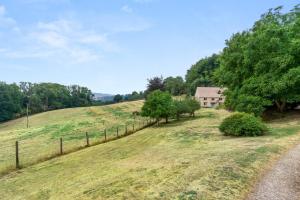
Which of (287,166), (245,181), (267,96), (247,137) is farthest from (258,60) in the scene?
(245,181)

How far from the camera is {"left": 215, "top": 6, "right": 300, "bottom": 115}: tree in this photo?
33719 millimetres

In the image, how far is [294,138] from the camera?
71.7 feet

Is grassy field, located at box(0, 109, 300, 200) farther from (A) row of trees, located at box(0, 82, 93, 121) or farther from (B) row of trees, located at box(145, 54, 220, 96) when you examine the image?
(A) row of trees, located at box(0, 82, 93, 121)

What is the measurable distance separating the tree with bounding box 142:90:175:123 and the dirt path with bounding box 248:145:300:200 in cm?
3180

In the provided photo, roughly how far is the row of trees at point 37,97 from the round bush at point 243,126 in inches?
3106

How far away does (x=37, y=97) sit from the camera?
380 feet

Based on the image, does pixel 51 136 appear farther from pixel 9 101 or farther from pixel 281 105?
pixel 9 101

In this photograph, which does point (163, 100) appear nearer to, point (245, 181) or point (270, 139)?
point (270, 139)

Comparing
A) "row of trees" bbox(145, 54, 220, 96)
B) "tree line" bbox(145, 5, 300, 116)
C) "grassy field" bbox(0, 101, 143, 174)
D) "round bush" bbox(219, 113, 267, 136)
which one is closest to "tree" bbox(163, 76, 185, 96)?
"row of trees" bbox(145, 54, 220, 96)

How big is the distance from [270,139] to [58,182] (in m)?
13.5

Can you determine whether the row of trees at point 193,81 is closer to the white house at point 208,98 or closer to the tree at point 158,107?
the white house at point 208,98

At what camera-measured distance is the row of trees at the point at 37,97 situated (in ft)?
343

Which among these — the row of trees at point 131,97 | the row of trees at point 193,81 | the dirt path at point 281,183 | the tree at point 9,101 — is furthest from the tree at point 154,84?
the dirt path at point 281,183

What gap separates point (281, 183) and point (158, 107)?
35.5m
